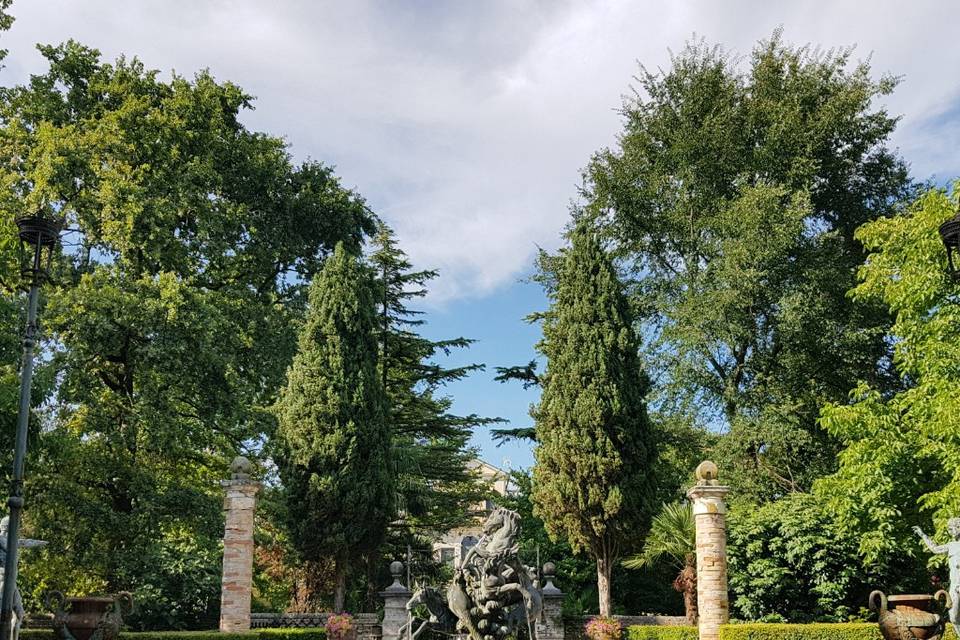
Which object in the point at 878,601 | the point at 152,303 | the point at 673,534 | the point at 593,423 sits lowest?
the point at 878,601

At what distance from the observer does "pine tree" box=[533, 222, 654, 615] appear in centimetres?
1880

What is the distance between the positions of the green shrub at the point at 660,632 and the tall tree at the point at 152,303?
30.1 feet

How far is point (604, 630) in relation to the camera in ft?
54.2

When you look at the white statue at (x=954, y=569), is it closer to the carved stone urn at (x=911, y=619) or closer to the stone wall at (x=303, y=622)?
the carved stone urn at (x=911, y=619)

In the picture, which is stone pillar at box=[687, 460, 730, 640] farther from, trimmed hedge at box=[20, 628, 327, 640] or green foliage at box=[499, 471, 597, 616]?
trimmed hedge at box=[20, 628, 327, 640]

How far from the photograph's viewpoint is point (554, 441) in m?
19.5

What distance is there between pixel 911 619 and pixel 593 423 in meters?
8.45

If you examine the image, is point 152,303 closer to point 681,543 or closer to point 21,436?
point 21,436

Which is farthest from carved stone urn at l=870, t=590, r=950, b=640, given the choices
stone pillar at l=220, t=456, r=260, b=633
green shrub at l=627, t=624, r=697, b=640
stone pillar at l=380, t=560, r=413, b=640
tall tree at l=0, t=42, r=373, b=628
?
tall tree at l=0, t=42, r=373, b=628

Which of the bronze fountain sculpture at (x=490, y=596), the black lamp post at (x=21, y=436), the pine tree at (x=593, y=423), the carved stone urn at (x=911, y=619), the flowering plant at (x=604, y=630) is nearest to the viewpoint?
the black lamp post at (x=21, y=436)

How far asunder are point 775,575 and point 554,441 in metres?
5.37

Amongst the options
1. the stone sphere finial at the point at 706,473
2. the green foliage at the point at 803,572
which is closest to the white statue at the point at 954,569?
the stone sphere finial at the point at 706,473

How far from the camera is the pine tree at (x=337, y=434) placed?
60.5 ft

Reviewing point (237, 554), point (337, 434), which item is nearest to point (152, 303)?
point (337, 434)
